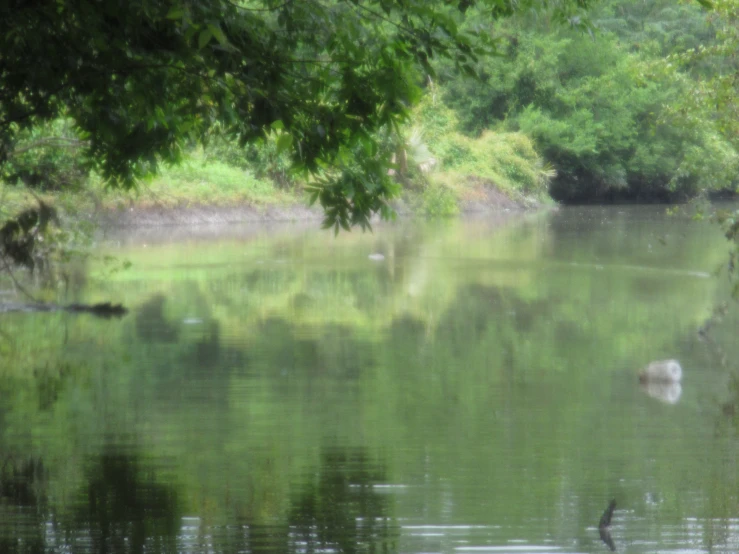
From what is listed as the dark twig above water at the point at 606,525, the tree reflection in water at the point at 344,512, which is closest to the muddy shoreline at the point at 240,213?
the tree reflection in water at the point at 344,512

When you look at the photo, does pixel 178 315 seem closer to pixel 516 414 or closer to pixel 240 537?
pixel 516 414

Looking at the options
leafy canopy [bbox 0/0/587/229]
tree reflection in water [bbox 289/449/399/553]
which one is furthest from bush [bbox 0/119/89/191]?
tree reflection in water [bbox 289/449/399/553]

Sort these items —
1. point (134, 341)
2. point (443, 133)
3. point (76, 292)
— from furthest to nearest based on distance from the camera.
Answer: point (443, 133) < point (76, 292) < point (134, 341)

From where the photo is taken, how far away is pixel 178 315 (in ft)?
53.0

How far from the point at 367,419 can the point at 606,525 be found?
128 inches

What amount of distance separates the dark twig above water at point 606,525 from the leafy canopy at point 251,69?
2.22 metres

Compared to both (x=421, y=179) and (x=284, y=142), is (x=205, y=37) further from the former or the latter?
(x=421, y=179)

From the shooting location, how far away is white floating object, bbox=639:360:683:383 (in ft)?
37.7

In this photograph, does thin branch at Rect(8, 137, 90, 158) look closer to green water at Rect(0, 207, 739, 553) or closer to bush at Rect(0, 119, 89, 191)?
bush at Rect(0, 119, 89, 191)

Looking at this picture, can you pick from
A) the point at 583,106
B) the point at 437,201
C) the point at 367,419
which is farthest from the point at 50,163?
the point at 583,106

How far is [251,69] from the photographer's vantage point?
670 centimetres

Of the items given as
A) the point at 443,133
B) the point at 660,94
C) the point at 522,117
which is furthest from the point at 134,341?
the point at 660,94

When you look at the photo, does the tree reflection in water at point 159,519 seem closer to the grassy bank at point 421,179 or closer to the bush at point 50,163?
the bush at point 50,163

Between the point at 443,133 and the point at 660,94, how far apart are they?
38.4 feet
